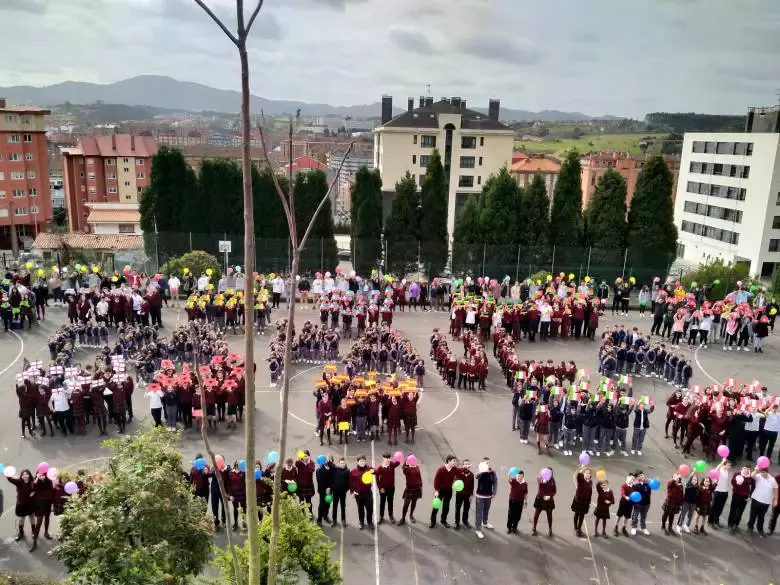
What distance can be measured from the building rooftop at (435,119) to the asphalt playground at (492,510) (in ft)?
121

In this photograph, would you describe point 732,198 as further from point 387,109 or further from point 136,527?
point 136,527

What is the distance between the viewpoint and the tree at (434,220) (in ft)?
97.7

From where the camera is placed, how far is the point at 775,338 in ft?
76.7

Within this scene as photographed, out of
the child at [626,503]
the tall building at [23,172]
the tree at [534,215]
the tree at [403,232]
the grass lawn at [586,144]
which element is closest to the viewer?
the child at [626,503]

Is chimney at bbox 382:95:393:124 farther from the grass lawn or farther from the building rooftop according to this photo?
the grass lawn

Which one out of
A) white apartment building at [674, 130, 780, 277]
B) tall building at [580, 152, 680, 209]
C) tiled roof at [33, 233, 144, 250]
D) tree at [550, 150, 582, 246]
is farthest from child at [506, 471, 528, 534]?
tall building at [580, 152, 680, 209]

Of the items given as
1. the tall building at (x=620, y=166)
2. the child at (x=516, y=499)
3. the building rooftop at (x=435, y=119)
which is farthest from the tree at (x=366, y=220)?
the tall building at (x=620, y=166)

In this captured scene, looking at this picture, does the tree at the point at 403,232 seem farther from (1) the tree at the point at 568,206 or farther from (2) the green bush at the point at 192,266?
(2) the green bush at the point at 192,266

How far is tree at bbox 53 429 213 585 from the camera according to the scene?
6289 millimetres

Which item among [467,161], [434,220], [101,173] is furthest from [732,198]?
[101,173]

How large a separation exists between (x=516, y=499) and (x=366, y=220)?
2214cm

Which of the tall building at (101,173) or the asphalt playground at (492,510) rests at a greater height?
the tall building at (101,173)

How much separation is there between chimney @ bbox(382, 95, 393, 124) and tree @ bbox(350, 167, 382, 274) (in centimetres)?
2544

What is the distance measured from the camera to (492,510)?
11461 mm
